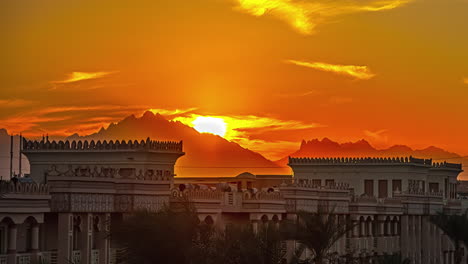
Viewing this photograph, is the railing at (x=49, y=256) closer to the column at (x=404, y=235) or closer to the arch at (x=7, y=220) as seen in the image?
the arch at (x=7, y=220)

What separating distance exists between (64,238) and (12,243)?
2.69 metres

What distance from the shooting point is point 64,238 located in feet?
125

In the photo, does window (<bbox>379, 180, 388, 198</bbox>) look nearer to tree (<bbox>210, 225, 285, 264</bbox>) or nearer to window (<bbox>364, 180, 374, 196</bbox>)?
window (<bbox>364, 180, 374, 196</bbox>)

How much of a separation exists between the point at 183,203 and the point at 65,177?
13.8 ft

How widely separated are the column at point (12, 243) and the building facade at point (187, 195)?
0.03 metres

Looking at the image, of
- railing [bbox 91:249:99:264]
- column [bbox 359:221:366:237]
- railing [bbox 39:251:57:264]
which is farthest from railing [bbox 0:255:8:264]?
column [bbox 359:221:366:237]

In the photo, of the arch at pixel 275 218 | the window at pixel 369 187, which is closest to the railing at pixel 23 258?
the arch at pixel 275 218

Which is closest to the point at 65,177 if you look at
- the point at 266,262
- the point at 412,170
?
the point at 266,262

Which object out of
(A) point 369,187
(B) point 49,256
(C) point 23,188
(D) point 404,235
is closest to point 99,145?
(B) point 49,256

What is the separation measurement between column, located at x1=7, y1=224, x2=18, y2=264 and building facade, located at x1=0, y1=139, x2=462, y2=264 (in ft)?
0.10

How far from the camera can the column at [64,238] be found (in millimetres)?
37906

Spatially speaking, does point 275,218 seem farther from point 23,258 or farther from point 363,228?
point 23,258

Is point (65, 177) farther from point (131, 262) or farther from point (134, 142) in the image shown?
point (134, 142)

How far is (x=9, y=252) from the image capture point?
35.4m
